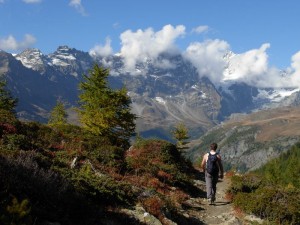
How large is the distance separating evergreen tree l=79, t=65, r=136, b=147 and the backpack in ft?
63.9

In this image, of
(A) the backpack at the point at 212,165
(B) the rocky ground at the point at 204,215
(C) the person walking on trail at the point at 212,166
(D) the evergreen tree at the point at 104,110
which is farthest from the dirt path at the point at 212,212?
(D) the evergreen tree at the point at 104,110

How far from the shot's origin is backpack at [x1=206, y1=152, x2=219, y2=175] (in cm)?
1884

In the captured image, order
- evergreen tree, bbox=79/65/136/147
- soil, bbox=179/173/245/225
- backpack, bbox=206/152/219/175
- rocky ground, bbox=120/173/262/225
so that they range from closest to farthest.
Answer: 1. rocky ground, bbox=120/173/262/225
2. soil, bbox=179/173/245/225
3. backpack, bbox=206/152/219/175
4. evergreen tree, bbox=79/65/136/147

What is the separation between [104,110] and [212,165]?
23255mm

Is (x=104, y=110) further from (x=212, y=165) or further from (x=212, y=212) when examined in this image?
(x=212, y=212)

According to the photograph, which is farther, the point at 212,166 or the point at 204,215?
the point at 212,166

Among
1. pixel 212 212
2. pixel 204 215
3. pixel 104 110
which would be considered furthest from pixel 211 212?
pixel 104 110

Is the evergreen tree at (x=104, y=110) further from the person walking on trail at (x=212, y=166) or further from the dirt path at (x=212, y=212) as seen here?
the person walking on trail at (x=212, y=166)

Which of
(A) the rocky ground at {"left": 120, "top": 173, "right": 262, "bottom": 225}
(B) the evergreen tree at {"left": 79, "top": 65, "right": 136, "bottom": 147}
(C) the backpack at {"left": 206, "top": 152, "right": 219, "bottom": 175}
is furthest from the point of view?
(B) the evergreen tree at {"left": 79, "top": 65, "right": 136, "bottom": 147}

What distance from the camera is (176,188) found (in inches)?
887

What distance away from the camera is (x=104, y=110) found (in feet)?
133

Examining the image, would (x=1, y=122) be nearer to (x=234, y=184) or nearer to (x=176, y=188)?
(x=176, y=188)

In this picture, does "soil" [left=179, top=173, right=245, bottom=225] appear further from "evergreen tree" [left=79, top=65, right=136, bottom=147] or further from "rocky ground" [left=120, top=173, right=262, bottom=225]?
"evergreen tree" [left=79, top=65, right=136, bottom=147]

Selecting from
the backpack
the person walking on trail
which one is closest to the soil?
the person walking on trail
